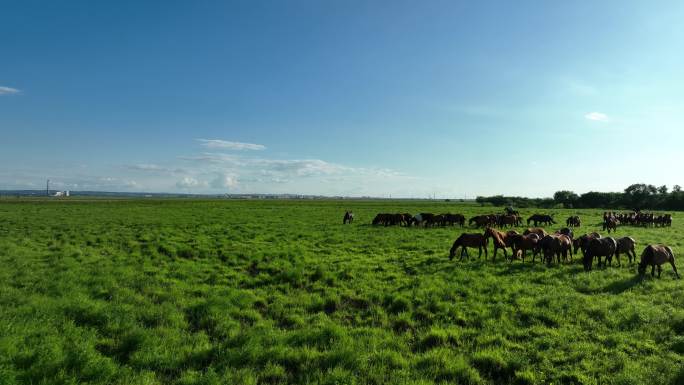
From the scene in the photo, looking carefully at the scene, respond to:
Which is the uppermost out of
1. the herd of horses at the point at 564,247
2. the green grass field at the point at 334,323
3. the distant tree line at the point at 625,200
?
the distant tree line at the point at 625,200

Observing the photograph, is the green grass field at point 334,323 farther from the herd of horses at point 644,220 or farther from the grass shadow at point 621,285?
the herd of horses at point 644,220

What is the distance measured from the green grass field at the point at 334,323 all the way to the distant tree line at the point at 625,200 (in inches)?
3457

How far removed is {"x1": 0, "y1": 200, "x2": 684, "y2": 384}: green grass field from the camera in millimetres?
6059

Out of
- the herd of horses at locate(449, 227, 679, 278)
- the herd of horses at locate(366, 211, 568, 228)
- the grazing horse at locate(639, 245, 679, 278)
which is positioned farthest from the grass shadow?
the herd of horses at locate(366, 211, 568, 228)

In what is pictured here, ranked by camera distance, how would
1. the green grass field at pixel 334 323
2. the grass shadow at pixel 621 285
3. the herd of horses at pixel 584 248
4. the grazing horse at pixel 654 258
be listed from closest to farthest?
the green grass field at pixel 334 323
the grass shadow at pixel 621 285
the grazing horse at pixel 654 258
the herd of horses at pixel 584 248

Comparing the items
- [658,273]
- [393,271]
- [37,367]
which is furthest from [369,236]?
[37,367]

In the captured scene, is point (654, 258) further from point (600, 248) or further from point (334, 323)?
point (334, 323)

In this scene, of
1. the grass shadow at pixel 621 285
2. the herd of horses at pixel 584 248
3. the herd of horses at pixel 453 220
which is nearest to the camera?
the grass shadow at pixel 621 285

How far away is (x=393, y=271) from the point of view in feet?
44.4

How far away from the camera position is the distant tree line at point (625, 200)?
82062 millimetres

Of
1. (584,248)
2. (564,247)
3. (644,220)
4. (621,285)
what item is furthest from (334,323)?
(644,220)

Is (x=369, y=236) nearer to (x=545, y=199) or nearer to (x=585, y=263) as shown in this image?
(x=585, y=263)

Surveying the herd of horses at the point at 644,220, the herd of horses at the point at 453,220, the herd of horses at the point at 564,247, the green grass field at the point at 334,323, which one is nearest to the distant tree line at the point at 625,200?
the herd of horses at the point at 644,220

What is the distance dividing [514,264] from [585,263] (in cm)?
261
